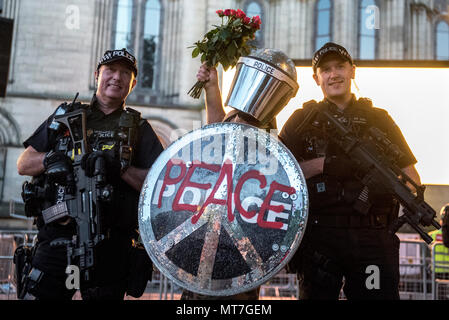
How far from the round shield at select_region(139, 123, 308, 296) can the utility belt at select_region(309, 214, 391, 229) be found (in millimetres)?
616

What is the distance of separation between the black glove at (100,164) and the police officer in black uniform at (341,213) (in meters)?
0.88

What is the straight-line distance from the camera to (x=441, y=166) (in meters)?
5.94

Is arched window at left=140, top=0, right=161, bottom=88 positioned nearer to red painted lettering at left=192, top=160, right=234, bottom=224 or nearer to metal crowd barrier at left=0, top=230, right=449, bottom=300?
metal crowd barrier at left=0, top=230, right=449, bottom=300

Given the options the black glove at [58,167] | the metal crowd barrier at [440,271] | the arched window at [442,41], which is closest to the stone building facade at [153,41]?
the arched window at [442,41]

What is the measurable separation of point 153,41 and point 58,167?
14.6 metres

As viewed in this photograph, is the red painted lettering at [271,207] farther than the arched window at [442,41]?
No

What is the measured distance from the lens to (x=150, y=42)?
54.1ft

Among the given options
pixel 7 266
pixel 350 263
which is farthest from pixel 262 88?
pixel 7 266

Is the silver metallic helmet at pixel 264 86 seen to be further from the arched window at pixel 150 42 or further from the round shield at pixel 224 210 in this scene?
the arched window at pixel 150 42

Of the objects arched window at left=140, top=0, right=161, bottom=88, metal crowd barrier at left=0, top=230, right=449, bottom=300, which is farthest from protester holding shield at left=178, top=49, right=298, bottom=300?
arched window at left=140, top=0, right=161, bottom=88

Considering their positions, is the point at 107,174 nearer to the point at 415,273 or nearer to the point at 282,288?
the point at 282,288

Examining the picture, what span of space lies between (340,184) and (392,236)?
36 centimetres

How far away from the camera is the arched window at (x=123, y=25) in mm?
16266
